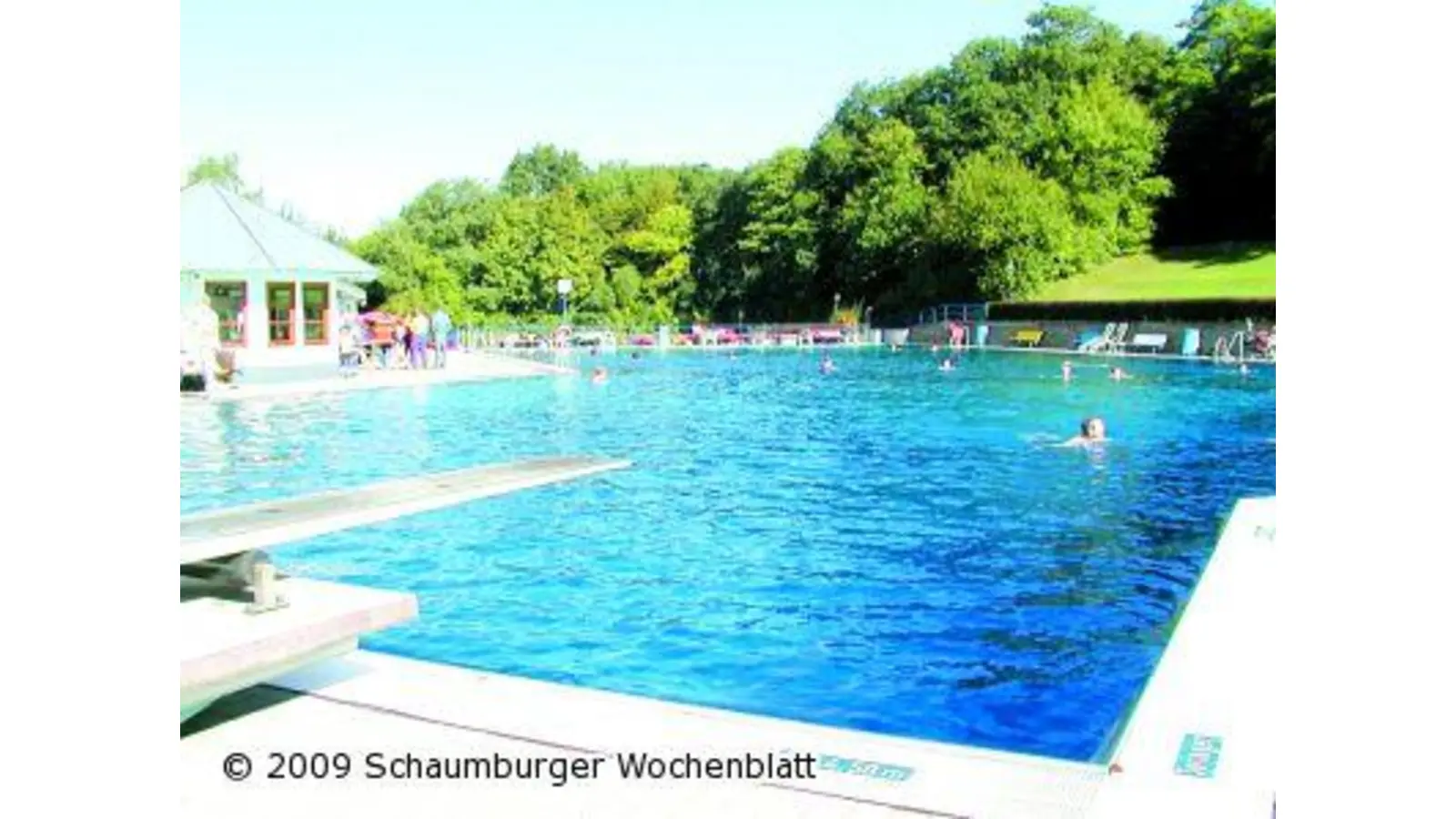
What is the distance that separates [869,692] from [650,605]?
1715mm

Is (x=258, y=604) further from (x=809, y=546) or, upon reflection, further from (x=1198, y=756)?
(x=809, y=546)

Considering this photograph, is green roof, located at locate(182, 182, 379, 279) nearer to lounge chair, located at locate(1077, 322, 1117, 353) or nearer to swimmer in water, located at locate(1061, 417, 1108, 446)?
swimmer in water, located at locate(1061, 417, 1108, 446)

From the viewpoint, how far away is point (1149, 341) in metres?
29.6

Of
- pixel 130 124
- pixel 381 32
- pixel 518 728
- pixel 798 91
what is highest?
pixel 798 91

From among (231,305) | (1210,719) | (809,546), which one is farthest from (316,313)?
(1210,719)

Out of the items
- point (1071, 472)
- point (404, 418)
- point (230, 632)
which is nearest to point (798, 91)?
point (404, 418)

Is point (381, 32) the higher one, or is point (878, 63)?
point (878, 63)

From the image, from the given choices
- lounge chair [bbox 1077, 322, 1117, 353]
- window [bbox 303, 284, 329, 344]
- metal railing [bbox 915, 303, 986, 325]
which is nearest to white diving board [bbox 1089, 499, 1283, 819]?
window [bbox 303, 284, 329, 344]

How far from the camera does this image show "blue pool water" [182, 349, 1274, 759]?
5.50 m

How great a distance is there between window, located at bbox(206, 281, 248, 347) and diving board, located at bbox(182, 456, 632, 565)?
16.1 metres

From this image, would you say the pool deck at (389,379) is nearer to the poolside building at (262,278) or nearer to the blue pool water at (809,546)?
the poolside building at (262,278)

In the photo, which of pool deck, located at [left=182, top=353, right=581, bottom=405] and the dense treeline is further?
the dense treeline

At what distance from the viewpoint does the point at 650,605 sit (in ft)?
21.9

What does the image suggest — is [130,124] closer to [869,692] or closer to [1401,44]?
[1401,44]
